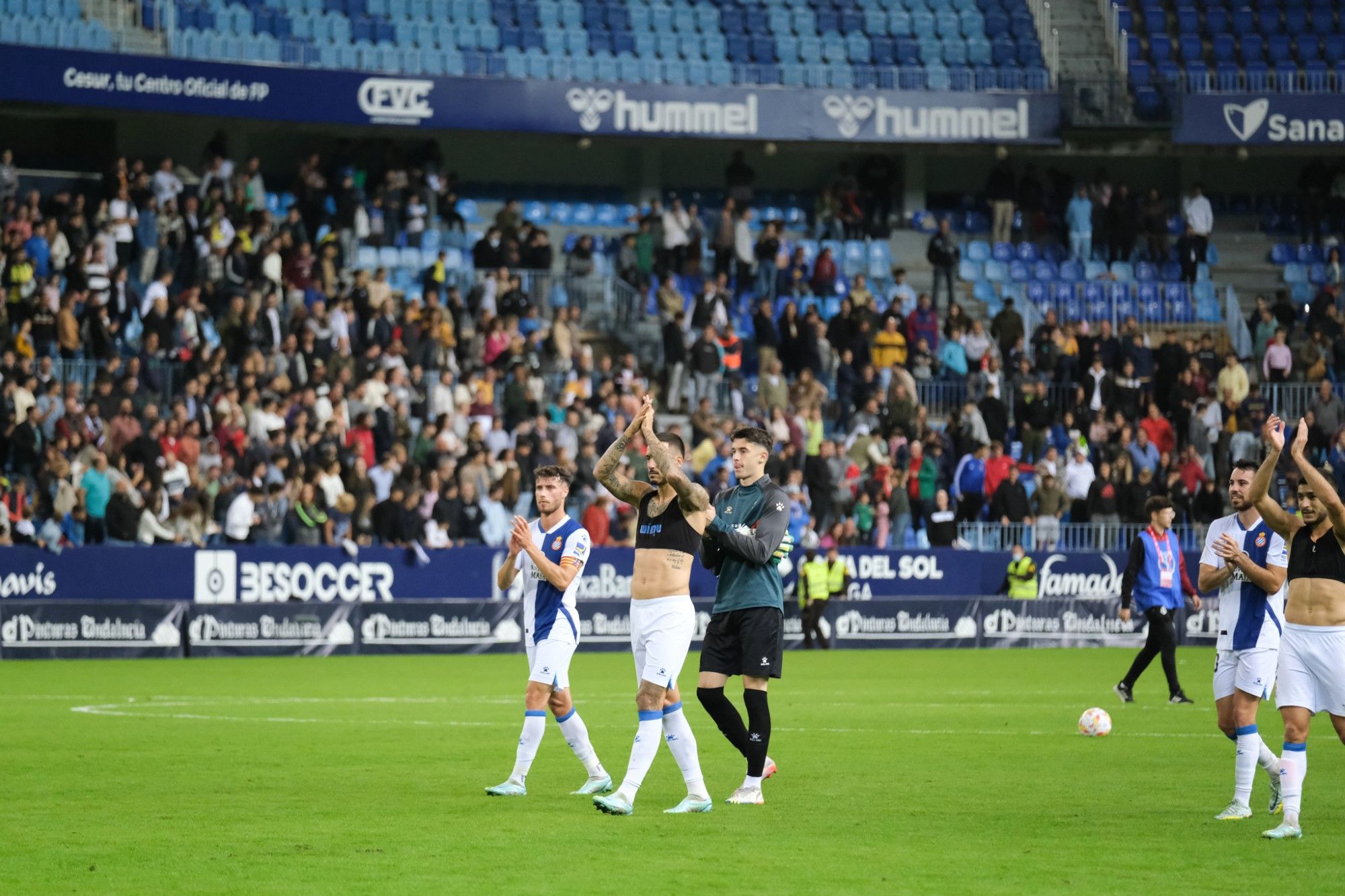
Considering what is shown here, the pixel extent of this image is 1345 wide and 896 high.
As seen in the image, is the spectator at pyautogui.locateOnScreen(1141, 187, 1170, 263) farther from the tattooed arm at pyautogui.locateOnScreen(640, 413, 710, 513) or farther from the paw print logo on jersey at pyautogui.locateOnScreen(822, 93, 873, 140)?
the tattooed arm at pyautogui.locateOnScreen(640, 413, 710, 513)

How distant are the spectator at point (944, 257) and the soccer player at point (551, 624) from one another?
2560 centimetres

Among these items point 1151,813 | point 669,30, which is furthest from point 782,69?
point 1151,813

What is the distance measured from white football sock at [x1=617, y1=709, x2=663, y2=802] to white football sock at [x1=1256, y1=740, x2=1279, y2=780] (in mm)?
3685

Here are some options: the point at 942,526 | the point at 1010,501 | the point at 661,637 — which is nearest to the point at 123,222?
the point at 942,526

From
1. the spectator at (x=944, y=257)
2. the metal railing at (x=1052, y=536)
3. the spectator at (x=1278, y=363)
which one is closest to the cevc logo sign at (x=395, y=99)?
the spectator at (x=944, y=257)

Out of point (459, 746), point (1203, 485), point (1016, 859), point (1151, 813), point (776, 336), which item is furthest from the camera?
point (776, 336)

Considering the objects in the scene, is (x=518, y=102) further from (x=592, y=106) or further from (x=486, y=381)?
(x=486, y=381)

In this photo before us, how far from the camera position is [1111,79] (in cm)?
4016

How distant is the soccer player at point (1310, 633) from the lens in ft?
36.0

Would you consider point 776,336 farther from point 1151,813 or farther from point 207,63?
point 1151,813

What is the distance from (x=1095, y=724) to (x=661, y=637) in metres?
6.56

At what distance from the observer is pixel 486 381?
31.5 metres

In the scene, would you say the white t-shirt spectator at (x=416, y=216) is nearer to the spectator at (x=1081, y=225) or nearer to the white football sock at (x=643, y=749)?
the spectator at (x=1081, y=225)

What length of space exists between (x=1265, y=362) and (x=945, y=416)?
6.04 m
